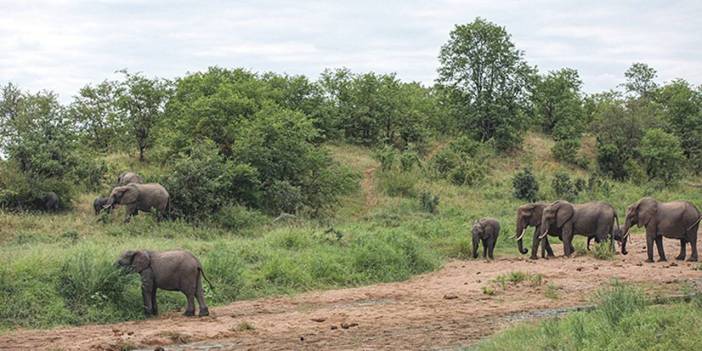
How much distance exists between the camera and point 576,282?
17719mm

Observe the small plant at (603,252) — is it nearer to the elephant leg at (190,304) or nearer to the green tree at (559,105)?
the elephant leg at (190,304)

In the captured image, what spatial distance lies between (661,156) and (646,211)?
2568 centimetres

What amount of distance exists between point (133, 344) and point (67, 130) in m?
17.4

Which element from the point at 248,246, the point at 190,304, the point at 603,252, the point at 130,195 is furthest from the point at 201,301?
the point at 603,252

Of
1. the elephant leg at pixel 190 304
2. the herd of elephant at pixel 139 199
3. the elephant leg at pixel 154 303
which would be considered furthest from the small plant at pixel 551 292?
the herd of elephant at pixel 139 199

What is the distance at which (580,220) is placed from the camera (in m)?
22.8

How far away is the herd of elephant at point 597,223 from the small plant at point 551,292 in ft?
16.7

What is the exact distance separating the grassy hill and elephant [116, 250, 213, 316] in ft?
1.57

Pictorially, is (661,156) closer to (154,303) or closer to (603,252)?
(603,252)

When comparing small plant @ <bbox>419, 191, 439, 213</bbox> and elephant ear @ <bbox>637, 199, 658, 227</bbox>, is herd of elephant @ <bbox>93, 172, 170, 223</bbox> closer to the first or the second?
small plant @ <bbox>419, 191, 439, 213</bbox>

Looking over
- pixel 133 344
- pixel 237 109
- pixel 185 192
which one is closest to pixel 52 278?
pixel 133 344

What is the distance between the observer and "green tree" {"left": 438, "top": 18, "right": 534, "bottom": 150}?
4672 centimetres

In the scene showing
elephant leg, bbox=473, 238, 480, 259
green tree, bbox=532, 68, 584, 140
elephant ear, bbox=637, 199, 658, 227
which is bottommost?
elephant leg, bbox=473, 238, 480, 259

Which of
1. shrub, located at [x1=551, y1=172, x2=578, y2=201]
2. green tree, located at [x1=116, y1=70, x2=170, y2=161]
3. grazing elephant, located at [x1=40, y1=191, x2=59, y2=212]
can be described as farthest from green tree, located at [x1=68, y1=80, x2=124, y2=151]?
shrub, located at [x1=551, y1=172, x2=578, y2=201]
